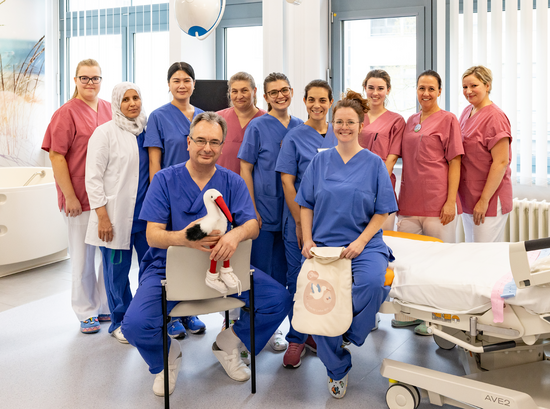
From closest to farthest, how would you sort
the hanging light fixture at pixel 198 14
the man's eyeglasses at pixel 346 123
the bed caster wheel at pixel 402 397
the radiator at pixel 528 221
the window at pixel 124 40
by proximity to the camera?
the hanging light fixture at pixel 198 14 < the bed caster wheel at pixel 402 397 < the man's eyeglasses at pixel 346 123 < the radiator at pixel 528 221 < the window at pixel 124 40

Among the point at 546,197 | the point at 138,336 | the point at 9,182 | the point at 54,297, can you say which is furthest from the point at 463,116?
the point at 9,182

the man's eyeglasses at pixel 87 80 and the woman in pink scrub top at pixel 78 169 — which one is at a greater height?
the man's eyeglasses at pixel 87 80

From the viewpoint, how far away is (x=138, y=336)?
1.87 meters

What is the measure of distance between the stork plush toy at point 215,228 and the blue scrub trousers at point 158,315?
0.66ft

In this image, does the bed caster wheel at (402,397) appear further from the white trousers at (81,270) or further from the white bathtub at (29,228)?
the white bathtub at (29,228)

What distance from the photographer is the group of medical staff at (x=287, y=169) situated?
208cm

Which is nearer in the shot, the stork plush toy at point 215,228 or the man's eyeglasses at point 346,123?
the stork plush toy at point 215,228

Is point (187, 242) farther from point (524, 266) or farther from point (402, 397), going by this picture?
point (524, 266)

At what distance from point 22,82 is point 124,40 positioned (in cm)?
111

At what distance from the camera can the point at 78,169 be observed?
2.62 m

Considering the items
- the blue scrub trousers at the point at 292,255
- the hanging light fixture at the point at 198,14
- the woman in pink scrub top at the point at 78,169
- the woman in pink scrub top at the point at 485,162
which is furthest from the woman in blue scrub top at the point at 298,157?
the woman in pink scrub top at the point at 78,169

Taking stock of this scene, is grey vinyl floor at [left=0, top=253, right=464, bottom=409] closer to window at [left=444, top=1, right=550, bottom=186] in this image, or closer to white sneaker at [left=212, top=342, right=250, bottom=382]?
white sneaker at [left=212, top=342, right=250, bottom=382]

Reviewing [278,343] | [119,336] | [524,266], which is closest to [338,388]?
[278,343]

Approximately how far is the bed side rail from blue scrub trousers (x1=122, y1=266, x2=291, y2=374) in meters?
0.92
